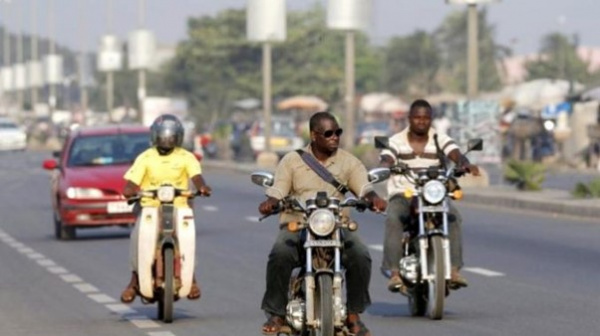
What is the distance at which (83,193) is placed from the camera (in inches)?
1035

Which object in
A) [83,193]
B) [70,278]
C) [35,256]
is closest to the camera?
[70,278]

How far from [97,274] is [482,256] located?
4.43 m

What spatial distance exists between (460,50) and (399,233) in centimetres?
11125

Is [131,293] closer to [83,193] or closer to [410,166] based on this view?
[410,166]

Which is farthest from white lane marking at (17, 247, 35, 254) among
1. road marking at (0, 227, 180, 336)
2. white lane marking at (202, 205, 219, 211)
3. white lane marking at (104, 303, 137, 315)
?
white lane marking at (202, 205, 219, 211)

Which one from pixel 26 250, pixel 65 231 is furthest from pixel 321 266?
pixel 65 231

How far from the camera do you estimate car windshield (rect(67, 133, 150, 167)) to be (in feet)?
88.3

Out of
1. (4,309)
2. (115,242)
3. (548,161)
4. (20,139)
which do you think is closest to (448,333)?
(4,309)

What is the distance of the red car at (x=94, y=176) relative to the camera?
85.6 ft

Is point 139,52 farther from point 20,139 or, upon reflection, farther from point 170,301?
point 170,301

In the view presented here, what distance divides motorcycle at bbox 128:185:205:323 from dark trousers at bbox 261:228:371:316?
3.22 meters

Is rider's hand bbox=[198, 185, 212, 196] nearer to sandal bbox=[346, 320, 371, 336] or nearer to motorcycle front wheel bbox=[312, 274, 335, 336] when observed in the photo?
sandal bbox=[346, 320, 371, 336]

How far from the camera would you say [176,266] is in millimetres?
14820

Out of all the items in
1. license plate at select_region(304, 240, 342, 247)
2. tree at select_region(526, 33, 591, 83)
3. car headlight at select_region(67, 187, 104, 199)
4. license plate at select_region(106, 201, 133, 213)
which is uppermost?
tree at select_region(526, 33, 591, 83)
